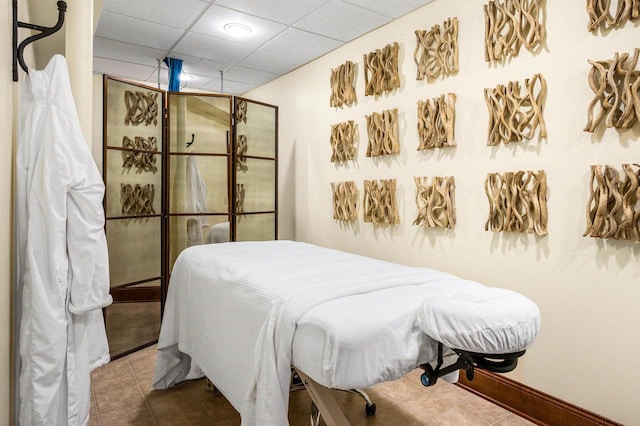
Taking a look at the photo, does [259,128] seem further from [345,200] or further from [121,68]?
[121,68]

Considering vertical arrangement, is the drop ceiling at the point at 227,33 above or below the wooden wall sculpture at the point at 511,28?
above

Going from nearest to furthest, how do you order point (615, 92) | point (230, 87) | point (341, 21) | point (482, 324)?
point (482, 324) < point (615, 92) < point (341, 21) < point (230, 87)

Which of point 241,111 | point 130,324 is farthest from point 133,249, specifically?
point 241,111

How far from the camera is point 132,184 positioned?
303 centimetres

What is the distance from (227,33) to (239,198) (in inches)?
53.7

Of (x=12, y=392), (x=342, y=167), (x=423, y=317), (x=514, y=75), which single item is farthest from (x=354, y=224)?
(x=12, y=392)

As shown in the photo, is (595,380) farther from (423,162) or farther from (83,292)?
(83,292)

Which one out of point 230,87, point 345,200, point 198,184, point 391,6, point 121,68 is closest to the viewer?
point 391,6

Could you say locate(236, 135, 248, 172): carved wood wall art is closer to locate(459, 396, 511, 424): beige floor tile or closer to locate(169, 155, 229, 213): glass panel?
locate(169, 155, 229, 213): glass panel

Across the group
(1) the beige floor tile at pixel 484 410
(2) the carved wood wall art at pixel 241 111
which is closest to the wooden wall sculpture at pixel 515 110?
(1) the beige floor tile at pixel 484 410

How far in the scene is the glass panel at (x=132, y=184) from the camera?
289 centimetres

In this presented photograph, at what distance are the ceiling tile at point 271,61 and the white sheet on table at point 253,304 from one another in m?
1.99

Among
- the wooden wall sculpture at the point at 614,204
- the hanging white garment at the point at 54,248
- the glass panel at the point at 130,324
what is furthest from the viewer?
the glass panel at the point at 130,324

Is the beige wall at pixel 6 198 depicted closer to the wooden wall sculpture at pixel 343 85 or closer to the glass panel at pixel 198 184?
the glass panel at pixel 198 184
